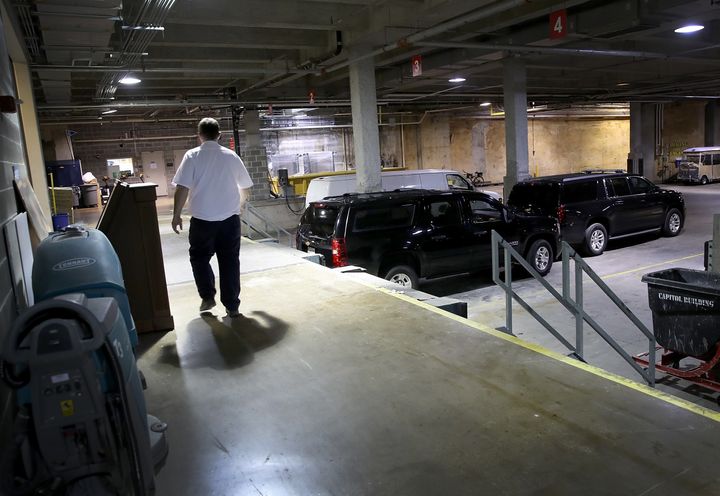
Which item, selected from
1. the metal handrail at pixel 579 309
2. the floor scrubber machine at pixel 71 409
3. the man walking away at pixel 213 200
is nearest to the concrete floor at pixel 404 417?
the man walking away at pixel 213 200

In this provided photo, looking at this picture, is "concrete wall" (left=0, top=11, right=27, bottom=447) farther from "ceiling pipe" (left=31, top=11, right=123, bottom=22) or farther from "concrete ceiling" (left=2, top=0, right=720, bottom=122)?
"concrete ceiling" (left=2, top=0, right=720, bottom=122)

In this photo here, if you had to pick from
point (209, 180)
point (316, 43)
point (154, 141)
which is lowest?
point (209, 180)

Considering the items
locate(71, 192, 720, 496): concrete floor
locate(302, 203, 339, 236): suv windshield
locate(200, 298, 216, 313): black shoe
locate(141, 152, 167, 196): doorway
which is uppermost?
locate(141, 152, 167, 196): doorway

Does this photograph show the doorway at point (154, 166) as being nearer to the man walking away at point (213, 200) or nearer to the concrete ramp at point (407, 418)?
the man walking away at point (213, 200)

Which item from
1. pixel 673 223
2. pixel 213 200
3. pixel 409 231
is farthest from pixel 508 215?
pixel 673 223

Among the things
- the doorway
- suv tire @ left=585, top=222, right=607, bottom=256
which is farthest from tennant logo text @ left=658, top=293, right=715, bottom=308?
the doorway

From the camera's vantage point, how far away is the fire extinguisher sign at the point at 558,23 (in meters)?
9.66

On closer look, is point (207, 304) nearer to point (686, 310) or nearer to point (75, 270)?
point (75, 270)

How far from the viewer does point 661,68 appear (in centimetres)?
1819

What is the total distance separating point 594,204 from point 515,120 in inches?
173

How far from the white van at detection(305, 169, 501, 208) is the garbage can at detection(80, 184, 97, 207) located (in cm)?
1074

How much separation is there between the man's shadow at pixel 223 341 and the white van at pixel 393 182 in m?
8.67

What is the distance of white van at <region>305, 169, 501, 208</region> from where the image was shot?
14.0m

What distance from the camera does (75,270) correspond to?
278 cm
